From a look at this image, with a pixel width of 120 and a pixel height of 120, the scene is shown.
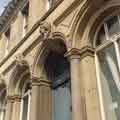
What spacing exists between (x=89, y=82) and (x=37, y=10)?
4.84 meters

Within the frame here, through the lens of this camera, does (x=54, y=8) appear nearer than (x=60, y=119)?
No

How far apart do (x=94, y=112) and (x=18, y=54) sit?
5.15 meters

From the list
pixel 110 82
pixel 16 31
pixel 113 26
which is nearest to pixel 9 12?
pixel 16 31

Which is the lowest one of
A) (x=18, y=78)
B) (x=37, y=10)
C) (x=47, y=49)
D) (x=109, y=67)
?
(x=109, y=67)

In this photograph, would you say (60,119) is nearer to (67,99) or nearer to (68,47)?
(67,99)

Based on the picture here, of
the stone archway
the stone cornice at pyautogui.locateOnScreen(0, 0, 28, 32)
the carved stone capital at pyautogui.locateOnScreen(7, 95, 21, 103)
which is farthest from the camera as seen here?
the stone cornice at pyautogui.locateOnScreen(0, 0, 28, 32)

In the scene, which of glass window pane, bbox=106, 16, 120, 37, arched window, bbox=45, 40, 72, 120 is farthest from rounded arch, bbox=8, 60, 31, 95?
glass window pane, bbox=106, 16, 120, 37

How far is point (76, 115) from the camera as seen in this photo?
5895 millimetres

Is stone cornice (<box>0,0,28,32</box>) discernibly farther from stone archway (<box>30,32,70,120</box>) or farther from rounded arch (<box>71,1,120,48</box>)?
rounded arch (<box>71,1,120,48</box>)

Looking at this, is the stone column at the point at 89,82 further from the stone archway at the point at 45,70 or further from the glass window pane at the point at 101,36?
the stone archway at the point at 45,70

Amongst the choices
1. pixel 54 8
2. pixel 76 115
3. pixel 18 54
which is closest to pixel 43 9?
pixel 54 8

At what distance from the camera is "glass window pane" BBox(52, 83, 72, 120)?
7.37m

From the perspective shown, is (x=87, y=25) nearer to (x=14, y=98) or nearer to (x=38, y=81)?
(x=38, y=81)

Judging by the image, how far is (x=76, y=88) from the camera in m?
6.25
